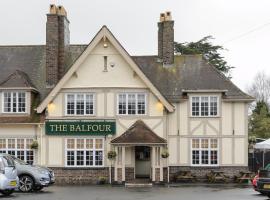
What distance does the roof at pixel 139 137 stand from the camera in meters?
34.2

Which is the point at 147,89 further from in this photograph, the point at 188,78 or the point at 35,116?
the point at 35,116

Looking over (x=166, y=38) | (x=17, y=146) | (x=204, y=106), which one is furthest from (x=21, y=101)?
(x=204, y=106)

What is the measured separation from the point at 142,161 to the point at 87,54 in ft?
23.7

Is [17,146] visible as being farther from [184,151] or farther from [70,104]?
[184,151]

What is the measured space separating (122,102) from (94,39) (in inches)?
160

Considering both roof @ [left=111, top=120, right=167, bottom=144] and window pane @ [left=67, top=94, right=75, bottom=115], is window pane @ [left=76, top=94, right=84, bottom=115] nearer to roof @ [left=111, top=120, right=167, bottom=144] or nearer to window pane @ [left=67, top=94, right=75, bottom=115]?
window pane @ [left=67, top=94, right=75, bottom=115]

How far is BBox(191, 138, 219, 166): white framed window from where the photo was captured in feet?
120

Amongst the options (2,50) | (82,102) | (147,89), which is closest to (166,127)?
(147,89)

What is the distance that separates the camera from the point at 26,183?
90.0 ft

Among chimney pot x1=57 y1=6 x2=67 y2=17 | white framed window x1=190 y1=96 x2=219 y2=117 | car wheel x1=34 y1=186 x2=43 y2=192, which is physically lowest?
car wheel x1=34 y1=186 x2=43 y2=192

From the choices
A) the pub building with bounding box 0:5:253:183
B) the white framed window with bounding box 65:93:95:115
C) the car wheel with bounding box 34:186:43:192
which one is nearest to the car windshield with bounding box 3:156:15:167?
the car wheel with bounding box 34:186:43:192

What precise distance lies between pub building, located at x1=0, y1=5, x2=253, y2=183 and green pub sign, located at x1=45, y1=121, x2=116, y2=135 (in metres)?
0.06

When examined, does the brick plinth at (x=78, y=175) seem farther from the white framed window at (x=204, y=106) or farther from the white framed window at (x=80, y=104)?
the white framed window at (x=204, y=106)

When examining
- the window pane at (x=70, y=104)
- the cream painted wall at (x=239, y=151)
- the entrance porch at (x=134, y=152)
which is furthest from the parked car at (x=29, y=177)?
the cream painted wall at (x=239, y=151)
